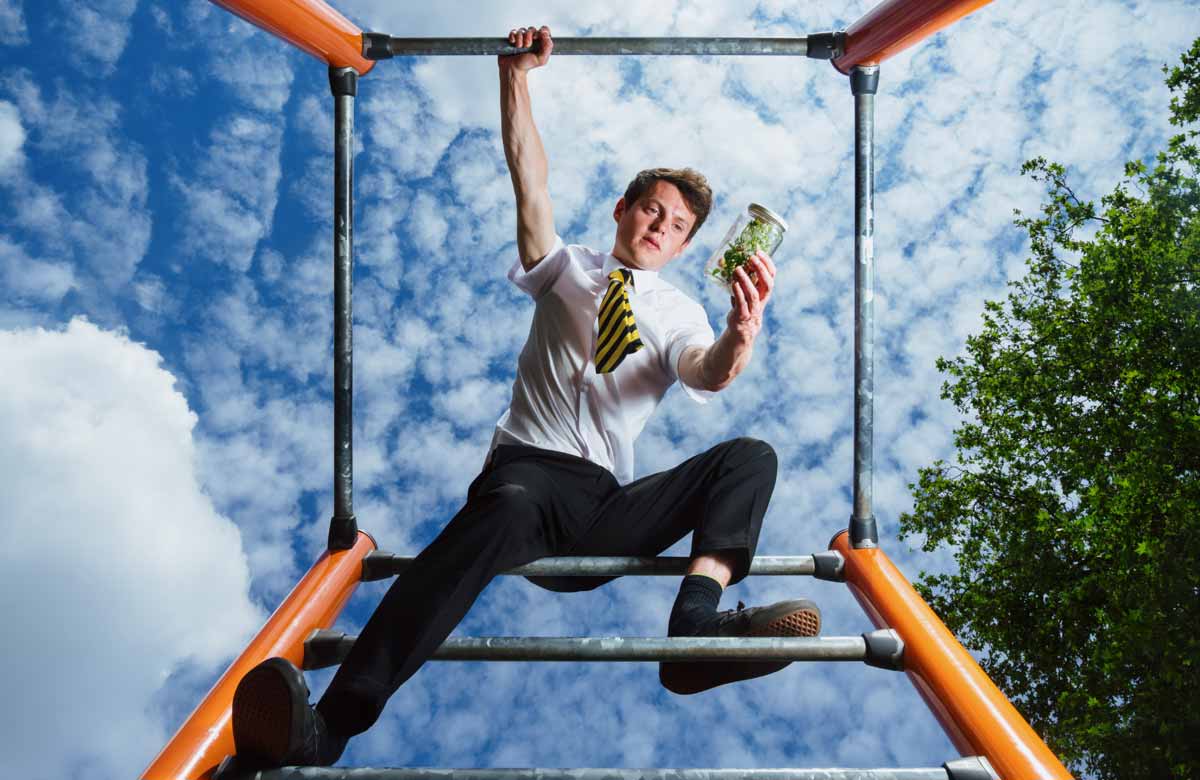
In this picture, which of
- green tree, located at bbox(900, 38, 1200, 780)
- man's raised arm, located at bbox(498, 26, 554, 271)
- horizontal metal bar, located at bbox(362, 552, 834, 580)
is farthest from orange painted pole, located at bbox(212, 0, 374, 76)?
green tree, located at bbox(900, 38, 1200, 780)

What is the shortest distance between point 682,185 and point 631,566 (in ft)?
3.64

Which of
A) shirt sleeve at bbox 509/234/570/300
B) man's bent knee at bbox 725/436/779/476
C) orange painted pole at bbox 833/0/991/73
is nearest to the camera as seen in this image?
orange painted pole at bbox 833/0/991/73

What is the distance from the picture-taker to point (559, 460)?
254 centimetres

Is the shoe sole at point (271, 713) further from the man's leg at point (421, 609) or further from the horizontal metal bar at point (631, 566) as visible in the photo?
the horizontal metal bar at point (631, 566)

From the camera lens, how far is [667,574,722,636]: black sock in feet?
7.43

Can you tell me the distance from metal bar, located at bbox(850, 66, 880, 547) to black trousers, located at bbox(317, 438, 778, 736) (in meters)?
0.28

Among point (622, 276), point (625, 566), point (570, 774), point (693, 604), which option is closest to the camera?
point (570, 774)

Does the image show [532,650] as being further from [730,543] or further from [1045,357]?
[1045,357]

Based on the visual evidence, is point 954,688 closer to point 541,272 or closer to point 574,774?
point 574,774

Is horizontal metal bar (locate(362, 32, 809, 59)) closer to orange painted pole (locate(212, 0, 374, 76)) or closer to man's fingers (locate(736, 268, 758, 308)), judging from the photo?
orange painted pole (locate(212, 0, 374, 76))

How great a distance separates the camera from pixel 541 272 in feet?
9.45

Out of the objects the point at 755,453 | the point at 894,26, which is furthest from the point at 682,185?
the point at 755,453

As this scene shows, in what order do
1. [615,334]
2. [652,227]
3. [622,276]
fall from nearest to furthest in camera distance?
1. [615,334]
2. [622,276]
3. [652,227]

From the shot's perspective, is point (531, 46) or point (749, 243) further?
point (531, 46)
